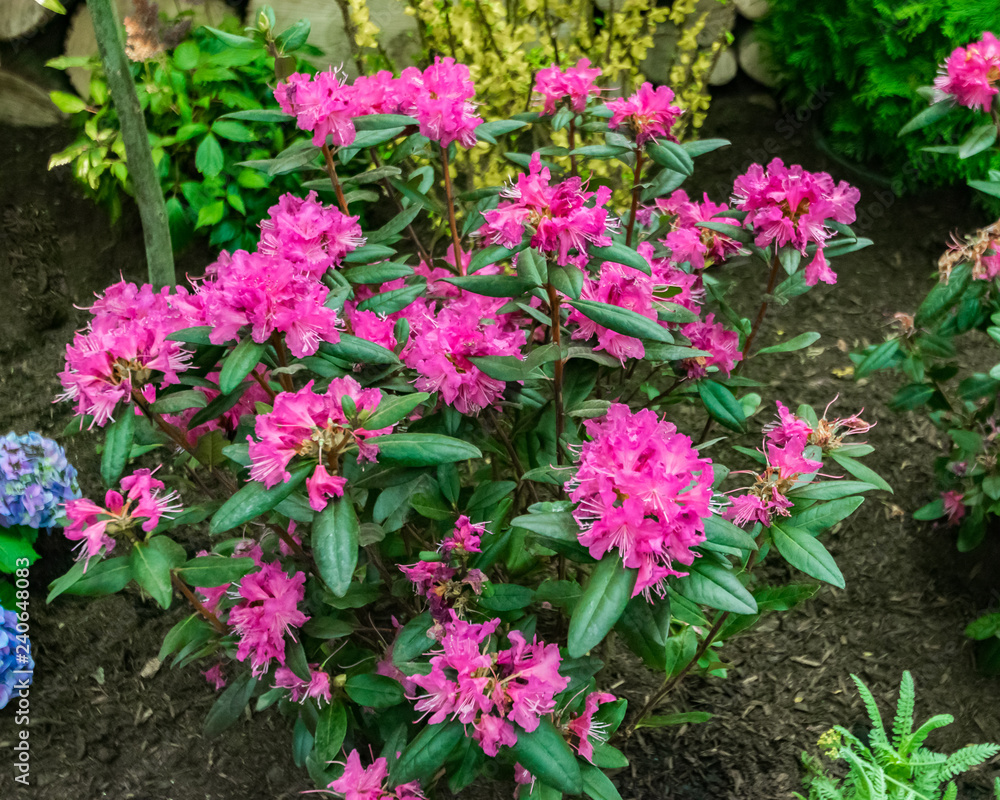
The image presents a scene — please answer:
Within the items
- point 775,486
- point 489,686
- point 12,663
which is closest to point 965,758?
point 775,486

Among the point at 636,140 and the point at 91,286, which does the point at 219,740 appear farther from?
the point at 91,286

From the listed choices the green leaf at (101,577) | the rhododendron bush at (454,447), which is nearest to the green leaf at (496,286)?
the rhododendron bush at (454,447)

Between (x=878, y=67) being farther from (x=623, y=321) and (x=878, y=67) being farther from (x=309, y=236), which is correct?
(x=309, y=236)

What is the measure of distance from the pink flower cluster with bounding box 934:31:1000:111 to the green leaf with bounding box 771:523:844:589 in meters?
1.18

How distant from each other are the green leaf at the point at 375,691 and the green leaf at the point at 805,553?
2.27 feet

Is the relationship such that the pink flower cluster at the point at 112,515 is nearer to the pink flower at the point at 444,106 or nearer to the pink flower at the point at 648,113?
the pink flower at the point at 444,106

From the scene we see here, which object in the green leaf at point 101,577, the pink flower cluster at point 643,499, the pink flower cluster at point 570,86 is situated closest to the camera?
the pink flower cluster at point 643,499

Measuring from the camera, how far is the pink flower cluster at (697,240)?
160 centimetres

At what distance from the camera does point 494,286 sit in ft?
3.94

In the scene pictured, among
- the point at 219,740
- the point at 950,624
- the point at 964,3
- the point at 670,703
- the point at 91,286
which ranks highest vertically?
the point at 964,3

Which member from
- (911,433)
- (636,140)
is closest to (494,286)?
(636,140)

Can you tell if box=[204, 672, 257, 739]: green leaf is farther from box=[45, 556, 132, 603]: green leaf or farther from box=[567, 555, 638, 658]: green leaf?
box=[567, 555, 638, 658]: green leaf

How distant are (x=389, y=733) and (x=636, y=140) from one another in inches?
49.0

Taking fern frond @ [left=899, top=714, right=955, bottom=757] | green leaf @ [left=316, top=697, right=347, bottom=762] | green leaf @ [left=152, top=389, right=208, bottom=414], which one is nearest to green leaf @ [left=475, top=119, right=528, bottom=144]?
green leaf @ [left=152, top=389, right=208, bottom=414]
